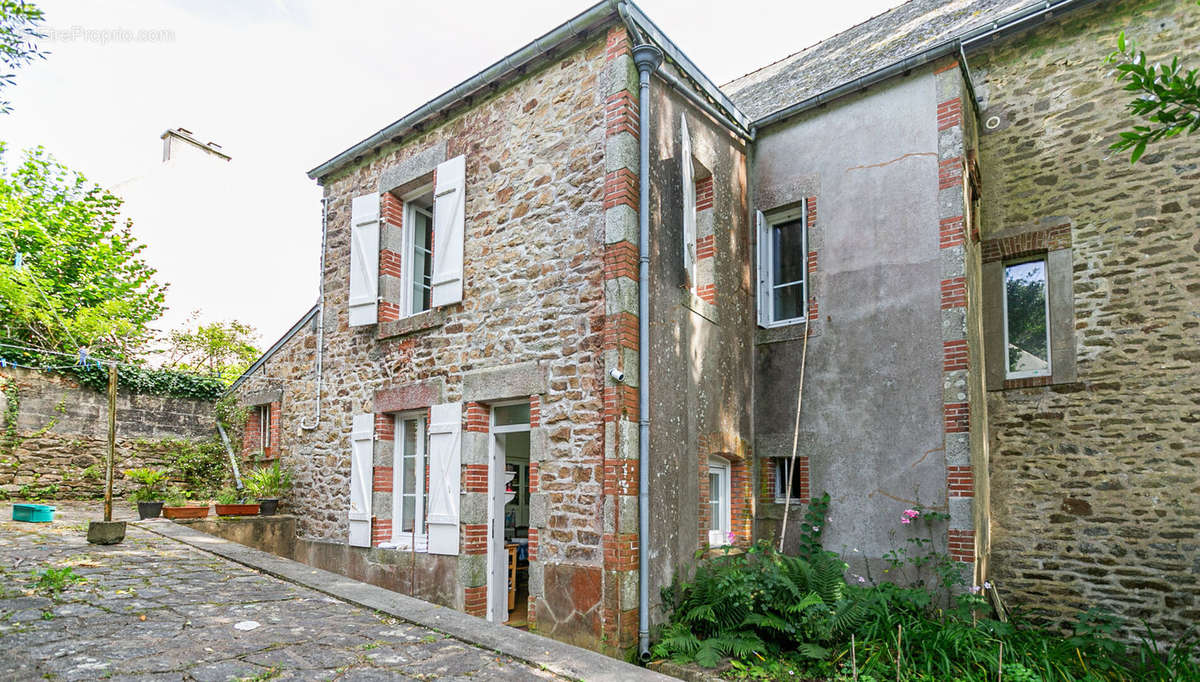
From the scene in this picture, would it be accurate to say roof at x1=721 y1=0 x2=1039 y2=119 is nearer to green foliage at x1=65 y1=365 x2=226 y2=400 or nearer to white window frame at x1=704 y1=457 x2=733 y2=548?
white window frame at x1=704 y1=457 x2=733 y2=548

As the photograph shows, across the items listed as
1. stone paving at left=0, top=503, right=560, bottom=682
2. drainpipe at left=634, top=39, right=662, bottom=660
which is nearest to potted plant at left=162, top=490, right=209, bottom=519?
stone paving at left=0, top=503, right=560, bottom=682

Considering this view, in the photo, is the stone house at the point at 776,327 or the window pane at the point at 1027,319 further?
the window pane at the point at 1027,319

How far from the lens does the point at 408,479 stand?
26.2ft

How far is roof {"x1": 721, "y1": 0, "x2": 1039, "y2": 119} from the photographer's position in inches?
320

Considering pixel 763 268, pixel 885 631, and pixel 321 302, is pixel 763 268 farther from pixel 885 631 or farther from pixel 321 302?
pixel 321 302

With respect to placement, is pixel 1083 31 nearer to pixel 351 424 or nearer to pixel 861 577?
pixel 861 577

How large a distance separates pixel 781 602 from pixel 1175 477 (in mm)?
3733

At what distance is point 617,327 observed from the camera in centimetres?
591

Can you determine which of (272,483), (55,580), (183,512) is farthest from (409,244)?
(55,580)

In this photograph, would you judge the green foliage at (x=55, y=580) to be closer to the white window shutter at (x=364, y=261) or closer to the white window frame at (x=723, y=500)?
the white window shutter at (x=364, y=261)

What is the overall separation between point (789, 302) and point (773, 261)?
20.2 inches

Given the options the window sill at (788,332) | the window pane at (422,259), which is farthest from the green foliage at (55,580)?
the window sill at (788,332)

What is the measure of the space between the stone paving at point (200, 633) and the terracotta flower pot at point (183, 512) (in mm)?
3005

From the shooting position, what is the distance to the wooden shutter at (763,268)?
26.0ft
